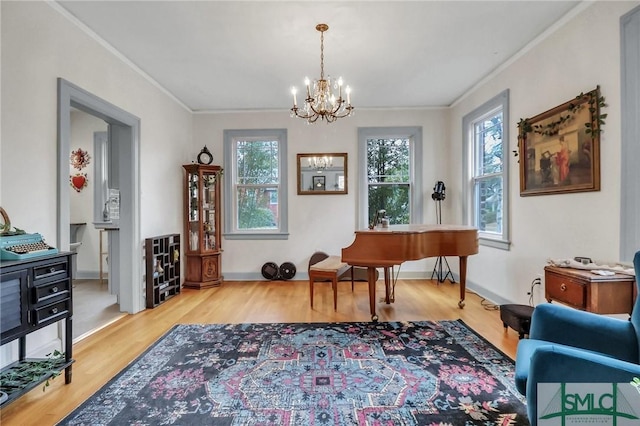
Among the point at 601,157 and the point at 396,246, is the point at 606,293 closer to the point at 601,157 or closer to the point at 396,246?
the point at 601,157

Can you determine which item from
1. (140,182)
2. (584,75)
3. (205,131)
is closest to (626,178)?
(584,75)

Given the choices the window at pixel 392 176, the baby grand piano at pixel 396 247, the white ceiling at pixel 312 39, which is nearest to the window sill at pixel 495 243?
the baby grand piano at pixel 396 247

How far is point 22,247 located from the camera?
1.79 metres

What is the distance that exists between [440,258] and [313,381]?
3518 millimetres

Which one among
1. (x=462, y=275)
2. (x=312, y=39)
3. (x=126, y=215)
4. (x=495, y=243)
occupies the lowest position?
(x=462, y=275)

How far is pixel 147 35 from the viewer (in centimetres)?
288

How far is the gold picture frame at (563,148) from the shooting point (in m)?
2.39

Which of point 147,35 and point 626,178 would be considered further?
point 147,35

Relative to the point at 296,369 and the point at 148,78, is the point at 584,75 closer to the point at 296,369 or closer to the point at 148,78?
the point at 296,369

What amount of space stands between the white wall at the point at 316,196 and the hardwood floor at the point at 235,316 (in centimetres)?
45

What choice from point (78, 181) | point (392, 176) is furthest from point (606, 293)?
point (78, 181)

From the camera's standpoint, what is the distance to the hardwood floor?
1940 mm

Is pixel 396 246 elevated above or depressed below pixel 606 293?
above

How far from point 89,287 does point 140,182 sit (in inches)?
88.9
